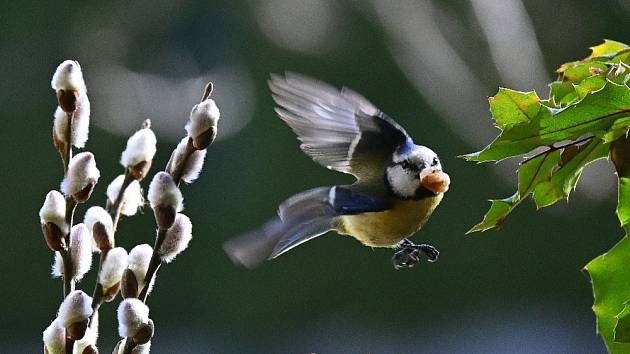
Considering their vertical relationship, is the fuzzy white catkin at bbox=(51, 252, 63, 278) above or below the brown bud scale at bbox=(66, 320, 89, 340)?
above

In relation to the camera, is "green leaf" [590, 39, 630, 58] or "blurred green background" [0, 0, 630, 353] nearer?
"green leaf" [590, 39, 630, 58]

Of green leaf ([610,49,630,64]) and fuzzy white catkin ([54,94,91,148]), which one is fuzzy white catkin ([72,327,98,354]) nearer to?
fuzzy white catkin ([54,94,91,148])

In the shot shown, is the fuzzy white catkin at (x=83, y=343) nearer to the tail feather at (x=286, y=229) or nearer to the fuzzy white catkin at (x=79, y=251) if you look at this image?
the fuzzy white catkin at (x=79, y=251)

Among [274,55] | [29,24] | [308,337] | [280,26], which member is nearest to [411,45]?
[280,26]

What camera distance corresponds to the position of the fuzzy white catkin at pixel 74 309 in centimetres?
49

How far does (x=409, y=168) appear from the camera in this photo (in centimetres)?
93

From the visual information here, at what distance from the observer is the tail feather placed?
67 cm

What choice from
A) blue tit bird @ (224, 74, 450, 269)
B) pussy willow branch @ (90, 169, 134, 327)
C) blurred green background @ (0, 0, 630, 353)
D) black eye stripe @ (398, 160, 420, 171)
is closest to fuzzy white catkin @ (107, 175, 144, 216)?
pussy willow branch @ (90, 169, 134, 327)

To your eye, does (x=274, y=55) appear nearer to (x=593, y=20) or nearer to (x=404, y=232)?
(x=593, y=20)

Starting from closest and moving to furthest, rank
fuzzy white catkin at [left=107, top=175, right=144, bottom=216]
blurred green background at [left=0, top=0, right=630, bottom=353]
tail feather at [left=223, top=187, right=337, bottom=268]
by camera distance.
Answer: fuzzy white catkin at [left=107, top=175, right=144, bottom=216] → tail feather at [left=223, top=187, right=337, bottom=268] → blurred green background at [left=0, top=0, right=630, bottom=353]

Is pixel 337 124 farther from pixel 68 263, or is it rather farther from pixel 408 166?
pixel 68 263

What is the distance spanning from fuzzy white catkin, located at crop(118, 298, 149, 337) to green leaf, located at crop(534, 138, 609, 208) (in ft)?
0.73

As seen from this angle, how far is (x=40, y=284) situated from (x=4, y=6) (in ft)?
3.66

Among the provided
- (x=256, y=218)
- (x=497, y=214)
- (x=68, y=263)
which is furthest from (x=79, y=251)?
(x=256, y=218)
